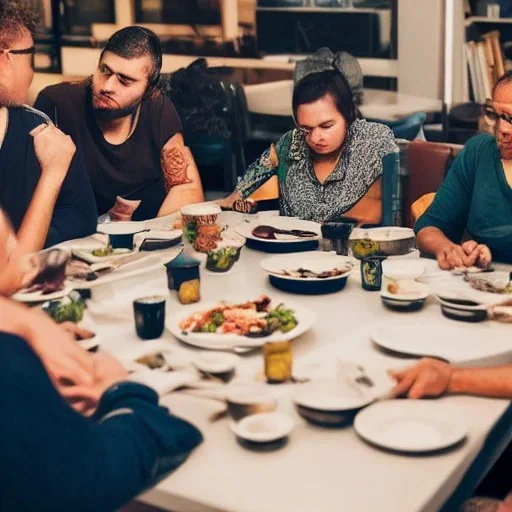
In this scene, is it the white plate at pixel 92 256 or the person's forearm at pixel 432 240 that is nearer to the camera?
the white plate at pixel 92 256

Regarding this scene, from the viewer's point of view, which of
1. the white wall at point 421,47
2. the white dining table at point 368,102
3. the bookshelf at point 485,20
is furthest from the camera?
the bookshelf at point 485,20

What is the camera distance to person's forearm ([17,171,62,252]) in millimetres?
2039

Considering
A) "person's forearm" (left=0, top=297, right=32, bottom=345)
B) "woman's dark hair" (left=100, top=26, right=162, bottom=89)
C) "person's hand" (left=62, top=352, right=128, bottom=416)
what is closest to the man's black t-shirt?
"woman's dark hair" (left=100, top=26, right=162, bottom=89)

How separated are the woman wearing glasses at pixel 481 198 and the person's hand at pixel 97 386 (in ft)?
3.57

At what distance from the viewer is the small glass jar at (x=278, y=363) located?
1.45m

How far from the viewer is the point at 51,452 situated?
0.99 meters

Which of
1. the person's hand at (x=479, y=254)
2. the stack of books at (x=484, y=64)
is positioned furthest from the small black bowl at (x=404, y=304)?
the stack of books at (x=484, y=64)

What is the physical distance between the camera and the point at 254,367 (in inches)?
60.9

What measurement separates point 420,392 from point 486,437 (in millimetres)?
133

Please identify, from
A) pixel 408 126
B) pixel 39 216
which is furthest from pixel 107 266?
pixel 408 126

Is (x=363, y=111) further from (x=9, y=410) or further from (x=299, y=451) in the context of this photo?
(x=9, y=410)

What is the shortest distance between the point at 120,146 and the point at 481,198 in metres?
1.15

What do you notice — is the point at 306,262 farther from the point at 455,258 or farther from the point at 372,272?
the point at 455,258

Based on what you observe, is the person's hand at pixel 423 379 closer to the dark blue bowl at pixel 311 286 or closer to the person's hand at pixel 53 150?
the dark blue bowl at pixel 311 286
